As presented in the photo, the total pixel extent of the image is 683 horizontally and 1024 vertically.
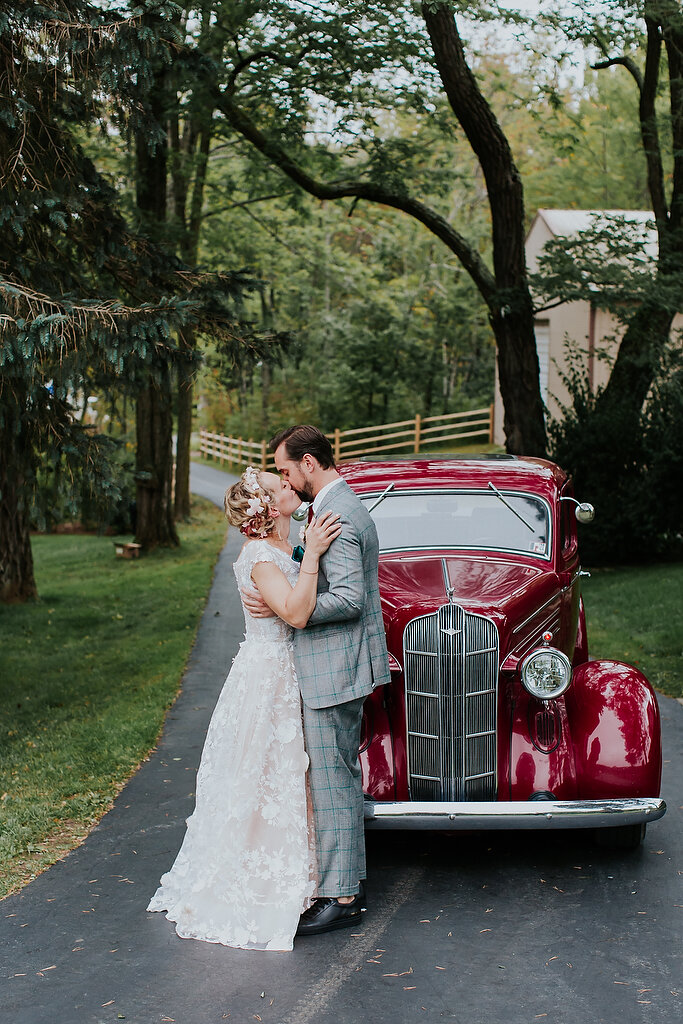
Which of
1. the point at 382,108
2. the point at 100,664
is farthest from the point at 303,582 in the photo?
the point at 382,108

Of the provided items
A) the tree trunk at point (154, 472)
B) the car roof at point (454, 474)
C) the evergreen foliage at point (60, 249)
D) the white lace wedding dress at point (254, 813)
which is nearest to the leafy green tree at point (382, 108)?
the evergreen foliage at point (60, 249)

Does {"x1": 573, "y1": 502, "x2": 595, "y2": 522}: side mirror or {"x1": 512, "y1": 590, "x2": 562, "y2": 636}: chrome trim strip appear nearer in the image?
{"x1": 512, "y1": 590, "x2": 562, "y2": 636}: chrome trim strip

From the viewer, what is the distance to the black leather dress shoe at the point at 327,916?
4.73 metres

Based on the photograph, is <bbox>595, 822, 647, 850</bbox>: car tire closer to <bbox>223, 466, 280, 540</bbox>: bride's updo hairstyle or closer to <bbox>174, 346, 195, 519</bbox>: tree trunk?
<bbox>223, 466, 280, 540</bbox>: bride's updo hairstyle

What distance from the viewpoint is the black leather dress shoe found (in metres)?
4.73

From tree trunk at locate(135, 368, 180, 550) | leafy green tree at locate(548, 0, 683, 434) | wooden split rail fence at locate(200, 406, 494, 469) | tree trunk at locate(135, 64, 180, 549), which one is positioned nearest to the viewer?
leafy green tree at locate(548, 0, 683, 434)

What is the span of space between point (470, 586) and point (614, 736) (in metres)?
1.08

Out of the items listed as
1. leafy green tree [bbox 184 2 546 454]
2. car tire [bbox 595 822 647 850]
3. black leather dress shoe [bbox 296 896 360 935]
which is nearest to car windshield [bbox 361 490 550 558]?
car tire [bbox 595 822 647 850]

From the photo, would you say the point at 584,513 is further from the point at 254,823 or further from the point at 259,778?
the point at 254,823

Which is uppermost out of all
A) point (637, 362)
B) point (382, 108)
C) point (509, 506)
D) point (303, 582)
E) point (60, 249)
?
point (382, 108)

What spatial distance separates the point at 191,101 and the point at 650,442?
8610 millimetres

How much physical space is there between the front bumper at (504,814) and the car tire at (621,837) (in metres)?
→ 0.62

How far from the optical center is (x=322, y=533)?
4.58 meters

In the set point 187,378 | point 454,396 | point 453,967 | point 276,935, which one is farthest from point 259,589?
point 454,396
